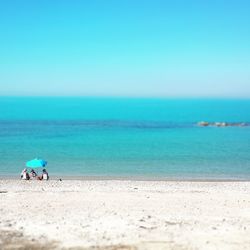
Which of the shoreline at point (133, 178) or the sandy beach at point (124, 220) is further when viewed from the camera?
the shoreline at point (133, 178)

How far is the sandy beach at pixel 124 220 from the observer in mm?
15543

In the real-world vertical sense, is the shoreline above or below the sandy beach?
below

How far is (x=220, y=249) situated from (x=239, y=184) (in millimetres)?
18477

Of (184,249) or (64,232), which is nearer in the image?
(184,249)

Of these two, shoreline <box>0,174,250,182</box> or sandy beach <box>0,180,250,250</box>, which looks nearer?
sandy beach <box>0,180,250,250</box>

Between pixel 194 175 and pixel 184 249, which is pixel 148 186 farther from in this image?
pixel 184 249

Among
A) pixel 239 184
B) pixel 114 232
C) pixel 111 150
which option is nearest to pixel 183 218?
pixel 114 232

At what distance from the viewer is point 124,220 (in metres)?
18.1

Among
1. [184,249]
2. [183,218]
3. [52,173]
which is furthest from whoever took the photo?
[52,173]

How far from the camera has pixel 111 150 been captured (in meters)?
52.8

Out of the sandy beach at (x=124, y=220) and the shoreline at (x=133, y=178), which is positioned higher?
the sandy beach at (x=124, y=220)

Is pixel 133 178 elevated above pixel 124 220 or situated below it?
below

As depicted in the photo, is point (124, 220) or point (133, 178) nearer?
point (124, 220)

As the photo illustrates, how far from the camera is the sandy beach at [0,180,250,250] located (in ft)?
51.0
